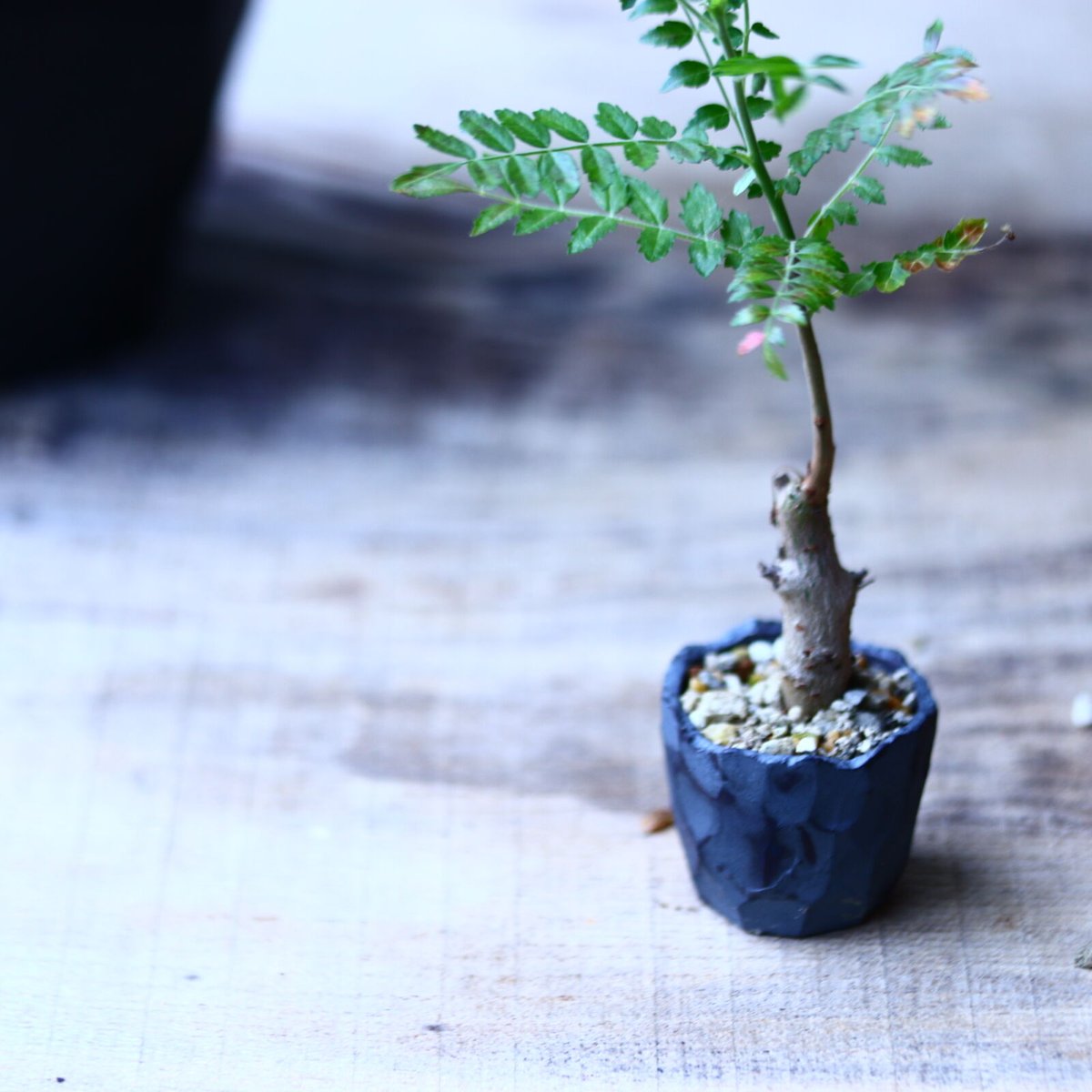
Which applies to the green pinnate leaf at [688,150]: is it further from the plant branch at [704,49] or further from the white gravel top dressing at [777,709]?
the white gravel top dressing at [777,709]

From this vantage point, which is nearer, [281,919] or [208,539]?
[281,919]

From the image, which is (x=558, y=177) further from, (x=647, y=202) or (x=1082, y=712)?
(x=1082, y=712)

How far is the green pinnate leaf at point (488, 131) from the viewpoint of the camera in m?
0.64

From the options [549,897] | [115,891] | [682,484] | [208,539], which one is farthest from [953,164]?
[115,891]

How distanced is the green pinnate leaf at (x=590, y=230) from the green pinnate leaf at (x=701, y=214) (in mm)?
38

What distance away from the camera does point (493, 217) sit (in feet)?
2.10

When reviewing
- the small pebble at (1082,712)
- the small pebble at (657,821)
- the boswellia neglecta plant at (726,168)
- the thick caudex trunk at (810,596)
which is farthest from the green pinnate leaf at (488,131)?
the small pebble at (1082,712)

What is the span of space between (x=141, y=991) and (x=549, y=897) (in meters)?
0.23

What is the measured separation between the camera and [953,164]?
1.48m

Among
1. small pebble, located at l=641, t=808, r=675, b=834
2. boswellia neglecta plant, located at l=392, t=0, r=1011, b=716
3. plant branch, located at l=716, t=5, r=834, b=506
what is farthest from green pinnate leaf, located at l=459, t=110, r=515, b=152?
small pebble, located at l=641, t=808, r=675, b=834

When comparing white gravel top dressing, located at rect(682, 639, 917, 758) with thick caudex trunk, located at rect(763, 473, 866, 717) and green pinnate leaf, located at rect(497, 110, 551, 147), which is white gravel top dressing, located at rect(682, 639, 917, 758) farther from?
green pinnate leaf, located at rect(497, 110, 551, 147)

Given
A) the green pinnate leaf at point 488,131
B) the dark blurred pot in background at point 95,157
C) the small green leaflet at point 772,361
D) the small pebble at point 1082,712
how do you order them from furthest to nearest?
the dark blurred pot in background at point 95,157 < the small pebble at point 1082,712 < the green pinnate leaf at point 488,131 < the small green leaflet at point 772,361

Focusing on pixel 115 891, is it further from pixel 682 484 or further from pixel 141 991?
pixel 682 484

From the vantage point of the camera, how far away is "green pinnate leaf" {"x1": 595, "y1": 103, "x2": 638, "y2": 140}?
2.16ft
